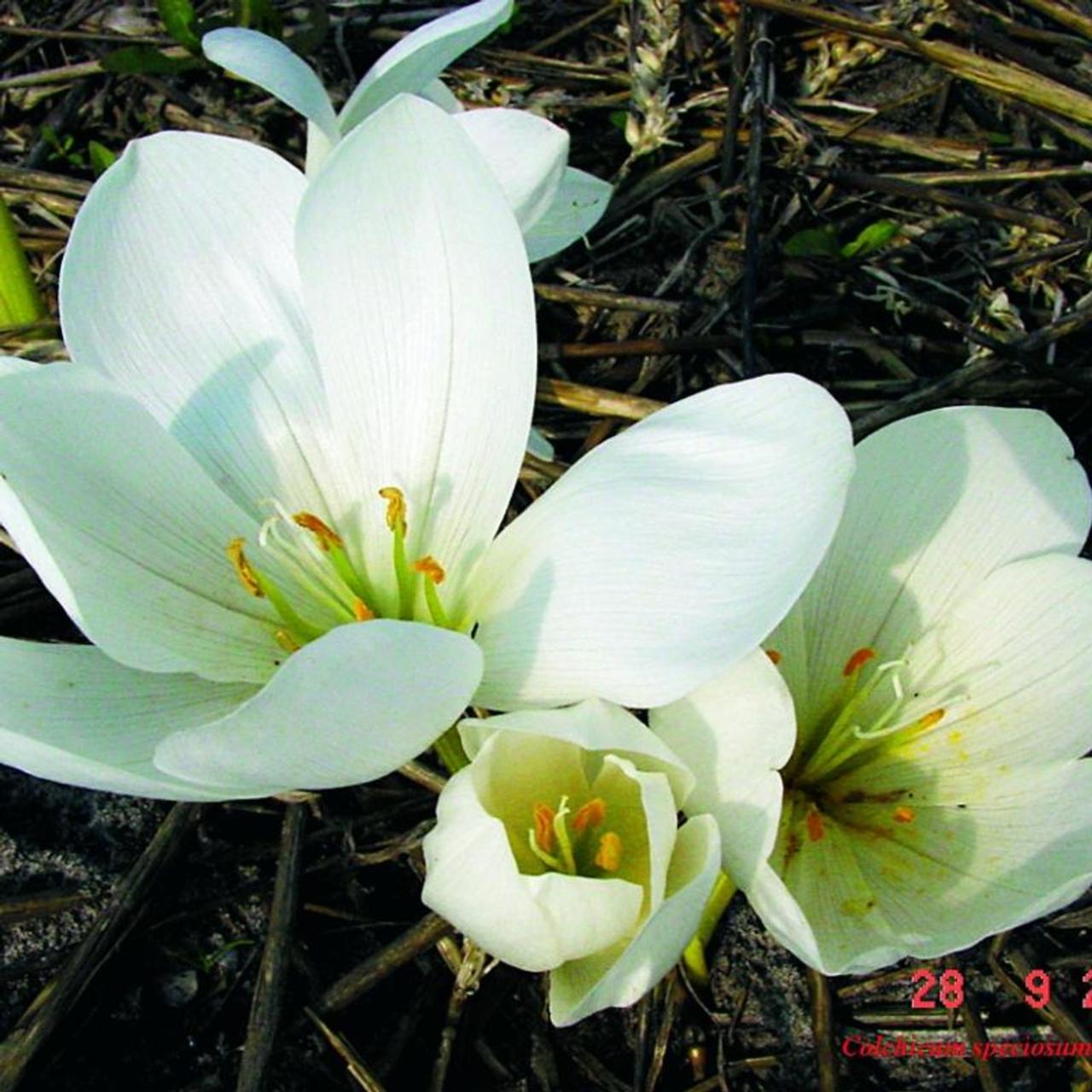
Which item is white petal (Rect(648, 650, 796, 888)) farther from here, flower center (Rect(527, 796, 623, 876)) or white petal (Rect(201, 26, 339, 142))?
white petal (Rect(201, 26, 339, 142))

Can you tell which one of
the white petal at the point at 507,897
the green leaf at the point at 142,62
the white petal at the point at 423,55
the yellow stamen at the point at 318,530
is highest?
the white petal at the point at 423,55

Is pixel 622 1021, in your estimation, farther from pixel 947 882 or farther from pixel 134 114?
pixel 134 114

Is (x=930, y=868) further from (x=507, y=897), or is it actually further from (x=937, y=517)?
(x=507, y=897)

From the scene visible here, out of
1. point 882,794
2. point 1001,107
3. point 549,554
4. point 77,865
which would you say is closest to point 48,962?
point 77,865

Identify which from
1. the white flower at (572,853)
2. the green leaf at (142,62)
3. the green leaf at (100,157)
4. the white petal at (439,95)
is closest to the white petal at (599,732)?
the white flower at (572,853)

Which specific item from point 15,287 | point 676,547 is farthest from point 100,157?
point 676,547

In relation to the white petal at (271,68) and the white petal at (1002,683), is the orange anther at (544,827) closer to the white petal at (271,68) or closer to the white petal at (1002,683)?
the white petal at (1002,683)

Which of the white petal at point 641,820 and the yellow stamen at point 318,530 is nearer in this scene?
the white petal at point 641,820

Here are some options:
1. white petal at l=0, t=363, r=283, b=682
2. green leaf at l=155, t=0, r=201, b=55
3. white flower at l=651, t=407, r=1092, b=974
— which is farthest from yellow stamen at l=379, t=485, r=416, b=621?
green leaf at l=155, t=0, r=201, b=55
